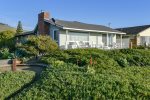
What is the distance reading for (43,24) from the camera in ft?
102

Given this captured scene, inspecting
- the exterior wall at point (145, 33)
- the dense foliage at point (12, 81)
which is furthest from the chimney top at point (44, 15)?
the exterior wall at point (145, 33)

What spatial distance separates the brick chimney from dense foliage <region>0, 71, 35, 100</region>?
14.9 m

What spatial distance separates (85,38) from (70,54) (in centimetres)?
1037

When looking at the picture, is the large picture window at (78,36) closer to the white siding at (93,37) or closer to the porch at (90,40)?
the porch at (90,40)

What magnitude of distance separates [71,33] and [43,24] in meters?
3.43

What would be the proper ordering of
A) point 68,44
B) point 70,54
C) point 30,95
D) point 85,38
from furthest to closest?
point 85,38 < point 68,44 < point 70,54 < point 30,95

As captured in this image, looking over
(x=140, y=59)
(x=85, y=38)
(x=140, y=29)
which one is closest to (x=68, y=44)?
(x=85, y=38)

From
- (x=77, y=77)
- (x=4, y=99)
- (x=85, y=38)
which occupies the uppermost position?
(x=85, y=38)

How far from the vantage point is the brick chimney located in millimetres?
30828

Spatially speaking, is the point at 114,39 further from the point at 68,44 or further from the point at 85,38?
the point at 68,44

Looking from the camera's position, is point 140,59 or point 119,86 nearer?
point 119,86

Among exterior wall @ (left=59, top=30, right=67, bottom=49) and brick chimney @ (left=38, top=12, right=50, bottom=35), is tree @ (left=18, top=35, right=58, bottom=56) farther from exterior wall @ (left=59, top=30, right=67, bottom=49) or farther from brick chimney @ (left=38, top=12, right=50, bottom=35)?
brick chimney @ (left=38, top=12, right=50, bottom=35)

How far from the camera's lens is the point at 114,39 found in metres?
35.8

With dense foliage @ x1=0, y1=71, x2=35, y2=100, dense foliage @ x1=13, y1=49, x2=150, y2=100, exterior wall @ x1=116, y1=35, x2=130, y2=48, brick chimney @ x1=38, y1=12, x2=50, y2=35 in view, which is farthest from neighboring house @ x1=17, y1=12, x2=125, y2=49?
dense foliage @ x1=0, y1=71, x2=35, y2=100
